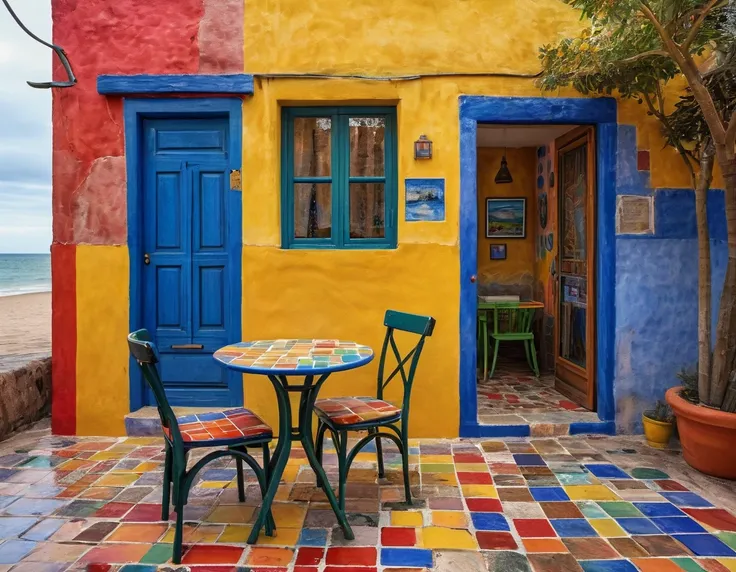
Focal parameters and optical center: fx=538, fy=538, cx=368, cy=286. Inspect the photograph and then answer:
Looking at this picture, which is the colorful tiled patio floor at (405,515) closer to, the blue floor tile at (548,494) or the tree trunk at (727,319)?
the blue floor tile at (548,494)

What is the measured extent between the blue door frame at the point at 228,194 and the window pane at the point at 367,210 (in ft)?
2.83

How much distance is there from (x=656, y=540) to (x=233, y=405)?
2.84m

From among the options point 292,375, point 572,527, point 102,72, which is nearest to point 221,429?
point 292,375

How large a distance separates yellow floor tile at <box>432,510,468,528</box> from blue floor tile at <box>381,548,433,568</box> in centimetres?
28

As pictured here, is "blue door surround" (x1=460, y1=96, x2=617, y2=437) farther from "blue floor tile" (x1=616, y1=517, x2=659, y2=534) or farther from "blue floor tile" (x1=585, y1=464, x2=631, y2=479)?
"blue floor tile" (x1=616, y1=517, x2=659, y2=534)

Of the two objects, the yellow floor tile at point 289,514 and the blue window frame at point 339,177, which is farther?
the blue window frame at point 339,177

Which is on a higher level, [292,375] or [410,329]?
[410,329]

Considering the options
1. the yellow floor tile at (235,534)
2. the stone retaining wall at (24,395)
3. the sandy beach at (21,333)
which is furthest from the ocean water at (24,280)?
the yellow floor tile at (235,534)

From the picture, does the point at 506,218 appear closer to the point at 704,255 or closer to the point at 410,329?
the point at 704,255

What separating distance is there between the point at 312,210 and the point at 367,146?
655 mm

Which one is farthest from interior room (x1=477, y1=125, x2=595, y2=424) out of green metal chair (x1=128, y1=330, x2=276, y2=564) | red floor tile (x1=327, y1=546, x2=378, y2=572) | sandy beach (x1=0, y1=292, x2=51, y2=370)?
sandy beach (x1=0, y1=292, x2=51, y2=370)

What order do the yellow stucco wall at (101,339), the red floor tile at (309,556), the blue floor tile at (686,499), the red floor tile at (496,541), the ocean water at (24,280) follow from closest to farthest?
the red floor tile at (309,556), the red floor tile at (496,541), the blue floor tile at (686,499), the yellow stucco wall at (101,339), the ocean water at (24,280)

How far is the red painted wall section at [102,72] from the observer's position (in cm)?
401

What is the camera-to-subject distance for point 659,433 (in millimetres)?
3795
